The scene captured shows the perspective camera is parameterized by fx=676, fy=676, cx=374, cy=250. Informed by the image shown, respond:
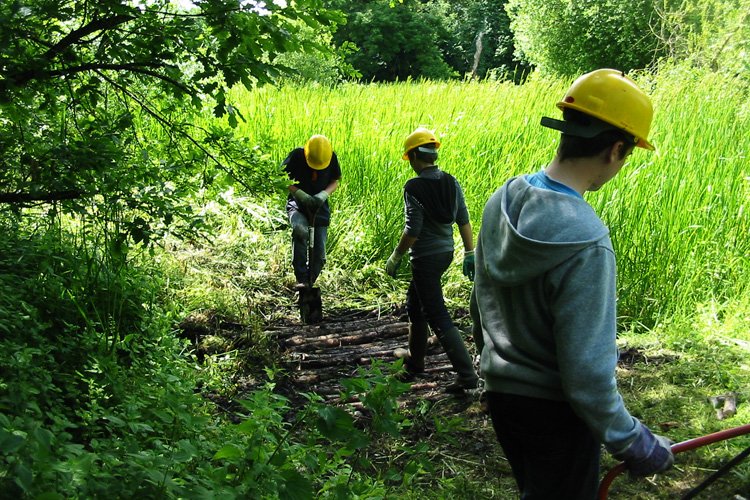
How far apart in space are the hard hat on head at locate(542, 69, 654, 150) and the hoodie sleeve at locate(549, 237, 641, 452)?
313mm

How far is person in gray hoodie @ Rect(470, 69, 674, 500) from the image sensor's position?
1.64m

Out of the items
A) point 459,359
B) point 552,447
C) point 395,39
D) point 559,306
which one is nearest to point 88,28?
point 559,306

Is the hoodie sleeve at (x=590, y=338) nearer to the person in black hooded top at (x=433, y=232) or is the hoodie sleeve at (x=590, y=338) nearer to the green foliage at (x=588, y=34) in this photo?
the person in black hooded top at (x=433, y=232)

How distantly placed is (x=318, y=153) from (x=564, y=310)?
14.6ft

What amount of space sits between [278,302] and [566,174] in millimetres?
4534

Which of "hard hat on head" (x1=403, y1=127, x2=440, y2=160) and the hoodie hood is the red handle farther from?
"hard hat on head" (x1=403, y1=127, x2=440, y2=160)

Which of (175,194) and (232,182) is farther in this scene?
(232,182)

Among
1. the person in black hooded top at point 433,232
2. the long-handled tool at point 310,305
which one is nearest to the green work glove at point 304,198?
the long-handled tool at point 310,305

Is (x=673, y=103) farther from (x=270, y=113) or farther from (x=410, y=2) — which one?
(x=410, y=2)

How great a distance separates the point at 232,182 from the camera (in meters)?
3.27

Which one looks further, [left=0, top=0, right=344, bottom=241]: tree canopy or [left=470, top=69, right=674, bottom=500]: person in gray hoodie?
[left=0, top=0, right=344, bottom=241]: tree canopy

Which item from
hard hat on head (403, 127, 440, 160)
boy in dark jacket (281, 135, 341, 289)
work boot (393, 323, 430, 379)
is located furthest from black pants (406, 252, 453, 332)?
boy in dark jacket (281, 135, 341, 289)

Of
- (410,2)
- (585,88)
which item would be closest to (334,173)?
(585,88)

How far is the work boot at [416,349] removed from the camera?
4.52 metres
